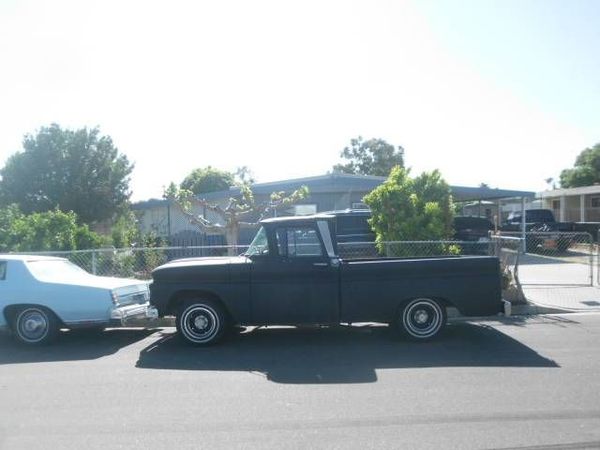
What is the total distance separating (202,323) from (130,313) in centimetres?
137

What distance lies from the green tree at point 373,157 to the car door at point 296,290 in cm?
4735

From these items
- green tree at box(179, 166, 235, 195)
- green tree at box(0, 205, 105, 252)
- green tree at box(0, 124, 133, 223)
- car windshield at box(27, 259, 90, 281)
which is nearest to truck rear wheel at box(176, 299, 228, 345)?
car windshield at box(27, 259, 90, 281)

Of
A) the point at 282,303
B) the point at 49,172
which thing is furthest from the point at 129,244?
the point at 49,172

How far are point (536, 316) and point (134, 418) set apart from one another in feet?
25.8

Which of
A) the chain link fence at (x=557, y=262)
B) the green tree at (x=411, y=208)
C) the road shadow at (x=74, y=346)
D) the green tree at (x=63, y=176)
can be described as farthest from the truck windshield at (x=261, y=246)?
the green tree at (x=63, y=176)

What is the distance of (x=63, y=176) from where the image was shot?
36.9 metres

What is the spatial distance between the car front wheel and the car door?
10.4ft

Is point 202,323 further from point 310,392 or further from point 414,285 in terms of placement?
point 414,285

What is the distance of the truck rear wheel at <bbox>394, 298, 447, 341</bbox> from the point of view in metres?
8.33

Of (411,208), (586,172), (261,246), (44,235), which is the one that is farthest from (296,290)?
(586,172)

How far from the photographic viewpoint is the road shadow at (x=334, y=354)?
687 cm

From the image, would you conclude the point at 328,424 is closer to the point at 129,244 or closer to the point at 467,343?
the point at 467,343

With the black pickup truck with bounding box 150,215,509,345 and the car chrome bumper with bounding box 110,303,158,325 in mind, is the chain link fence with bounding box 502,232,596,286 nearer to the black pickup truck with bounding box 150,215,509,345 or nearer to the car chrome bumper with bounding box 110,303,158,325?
the black pickup truck with bounding box 150,215,509,345

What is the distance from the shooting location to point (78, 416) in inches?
211
